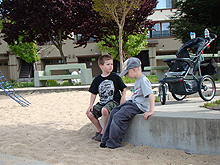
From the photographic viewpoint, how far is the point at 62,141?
392 cm

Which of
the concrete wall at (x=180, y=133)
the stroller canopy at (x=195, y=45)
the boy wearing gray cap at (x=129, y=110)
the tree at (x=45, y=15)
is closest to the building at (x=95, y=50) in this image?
the tree at (x=45, y=15)

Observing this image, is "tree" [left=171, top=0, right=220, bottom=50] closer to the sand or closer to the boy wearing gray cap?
the sand

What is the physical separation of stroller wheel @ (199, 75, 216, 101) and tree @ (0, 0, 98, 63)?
10001 millimetres

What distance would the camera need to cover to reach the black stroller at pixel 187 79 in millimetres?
5031

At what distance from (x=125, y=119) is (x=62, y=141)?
1.25 metres

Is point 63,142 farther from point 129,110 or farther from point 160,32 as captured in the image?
point 160,32

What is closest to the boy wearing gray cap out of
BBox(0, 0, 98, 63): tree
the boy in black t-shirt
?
the boy in black t-shirt

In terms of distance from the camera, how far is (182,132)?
285 cm

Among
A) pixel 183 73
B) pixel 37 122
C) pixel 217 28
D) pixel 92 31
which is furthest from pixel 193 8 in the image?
pixel 37 122

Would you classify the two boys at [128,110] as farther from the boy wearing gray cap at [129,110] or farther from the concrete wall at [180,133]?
the concrete wall at [180,133]

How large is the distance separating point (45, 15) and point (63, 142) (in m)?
11.2

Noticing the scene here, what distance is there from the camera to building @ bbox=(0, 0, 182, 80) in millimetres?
26391

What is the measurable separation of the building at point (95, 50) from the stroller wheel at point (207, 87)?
20739mm

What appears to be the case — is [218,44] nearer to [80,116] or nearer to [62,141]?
[80,116]
